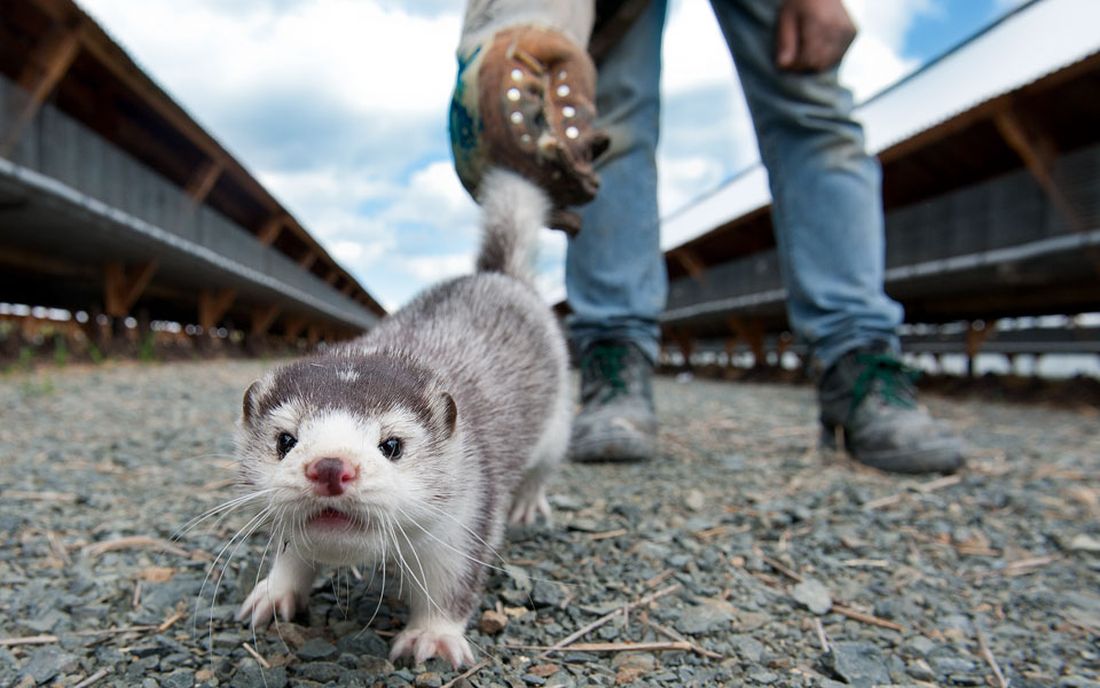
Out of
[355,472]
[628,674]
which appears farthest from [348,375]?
[628,674]

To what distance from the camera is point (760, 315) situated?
16.1m

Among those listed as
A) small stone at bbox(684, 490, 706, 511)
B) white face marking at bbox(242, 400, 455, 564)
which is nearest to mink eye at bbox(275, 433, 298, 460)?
white face marking at bbox(242, 400, 455, 564)

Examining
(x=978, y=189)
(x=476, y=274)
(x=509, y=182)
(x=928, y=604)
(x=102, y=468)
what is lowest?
(x=928, y=604)

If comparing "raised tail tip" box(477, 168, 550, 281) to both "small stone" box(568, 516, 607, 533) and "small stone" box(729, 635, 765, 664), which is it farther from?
"small stone" box(729, 635, 765, 664)

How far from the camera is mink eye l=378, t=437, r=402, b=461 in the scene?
150 cm

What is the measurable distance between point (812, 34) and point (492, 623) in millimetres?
2729

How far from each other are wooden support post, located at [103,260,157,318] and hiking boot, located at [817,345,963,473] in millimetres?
11945

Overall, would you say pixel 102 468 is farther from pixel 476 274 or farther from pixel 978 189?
pixel 978 189

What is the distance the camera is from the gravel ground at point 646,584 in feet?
4.99

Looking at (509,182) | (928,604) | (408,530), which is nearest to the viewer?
(408,530)

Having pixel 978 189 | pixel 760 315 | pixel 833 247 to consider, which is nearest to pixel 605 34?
pixel 833 247

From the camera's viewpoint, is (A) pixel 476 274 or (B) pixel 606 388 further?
(B) pixel 606 388

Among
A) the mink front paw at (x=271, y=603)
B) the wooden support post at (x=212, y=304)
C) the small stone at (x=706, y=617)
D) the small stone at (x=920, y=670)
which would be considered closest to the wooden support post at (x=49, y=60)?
the wooden support post at (x=212, y=304)

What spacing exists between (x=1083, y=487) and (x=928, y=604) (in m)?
1.71
